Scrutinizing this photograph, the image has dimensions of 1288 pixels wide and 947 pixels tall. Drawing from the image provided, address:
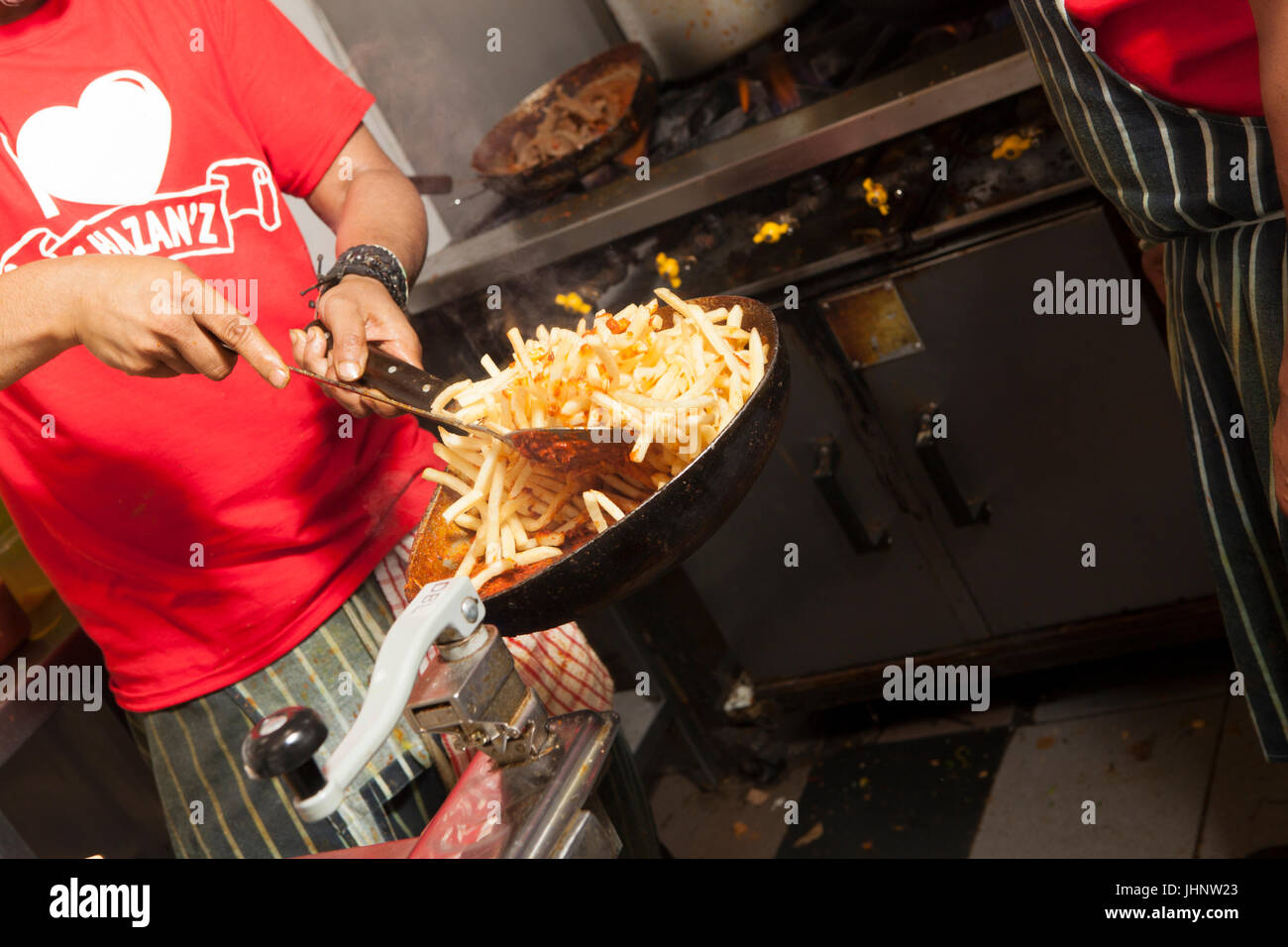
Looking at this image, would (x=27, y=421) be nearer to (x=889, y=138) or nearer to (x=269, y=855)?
(x=269, y=855)

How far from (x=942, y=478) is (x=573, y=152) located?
4.70 feet

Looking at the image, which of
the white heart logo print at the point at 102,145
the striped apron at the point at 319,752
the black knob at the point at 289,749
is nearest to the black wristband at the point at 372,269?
the white heart logo print at the point at 102,145

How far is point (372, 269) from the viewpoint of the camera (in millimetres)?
1782

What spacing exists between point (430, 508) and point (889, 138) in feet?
5.13

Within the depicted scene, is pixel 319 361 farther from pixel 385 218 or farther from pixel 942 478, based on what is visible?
pixel 942 478

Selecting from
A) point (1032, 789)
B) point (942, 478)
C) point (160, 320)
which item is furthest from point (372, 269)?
point (1032, 789)

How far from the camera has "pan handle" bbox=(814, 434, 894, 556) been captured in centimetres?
287

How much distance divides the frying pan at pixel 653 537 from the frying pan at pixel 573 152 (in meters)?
1.94

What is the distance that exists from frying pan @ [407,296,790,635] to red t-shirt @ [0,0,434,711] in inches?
26.0

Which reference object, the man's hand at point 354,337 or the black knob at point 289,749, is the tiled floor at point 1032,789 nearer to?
the man's hand at point 354,337

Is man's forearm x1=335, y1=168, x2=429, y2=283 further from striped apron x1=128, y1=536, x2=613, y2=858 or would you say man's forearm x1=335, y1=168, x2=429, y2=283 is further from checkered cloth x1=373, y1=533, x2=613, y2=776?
striped apron x1=128, y1=536, x2=613, y2=858

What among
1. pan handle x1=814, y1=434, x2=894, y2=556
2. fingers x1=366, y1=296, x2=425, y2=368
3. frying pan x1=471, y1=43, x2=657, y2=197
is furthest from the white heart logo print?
pan handle x1=814, y1=434, x2=894, y2=556

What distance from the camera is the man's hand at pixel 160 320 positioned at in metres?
1.29

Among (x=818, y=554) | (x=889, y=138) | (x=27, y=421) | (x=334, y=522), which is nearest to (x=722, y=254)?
(x=889, y=138)
